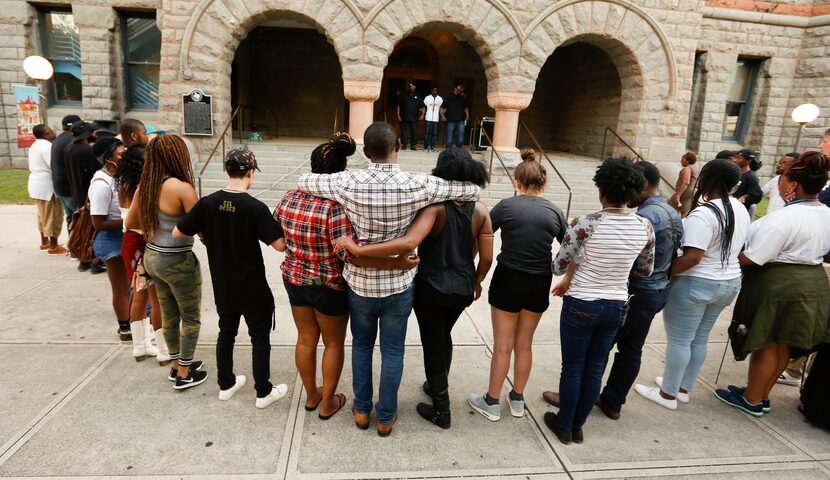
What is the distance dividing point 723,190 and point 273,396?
3259mm

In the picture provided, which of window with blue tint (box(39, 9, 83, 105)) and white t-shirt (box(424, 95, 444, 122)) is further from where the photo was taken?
window with blue tint (box(39, 9, 83, 105))

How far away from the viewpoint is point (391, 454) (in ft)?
8.45

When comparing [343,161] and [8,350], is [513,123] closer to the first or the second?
[343,161]

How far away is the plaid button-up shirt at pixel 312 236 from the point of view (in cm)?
245

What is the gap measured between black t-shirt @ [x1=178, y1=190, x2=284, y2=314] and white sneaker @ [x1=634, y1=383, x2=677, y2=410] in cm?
283

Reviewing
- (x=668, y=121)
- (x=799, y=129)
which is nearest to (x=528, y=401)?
(x=668, y=121)

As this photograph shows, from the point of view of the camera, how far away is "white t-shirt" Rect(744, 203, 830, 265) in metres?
2.85

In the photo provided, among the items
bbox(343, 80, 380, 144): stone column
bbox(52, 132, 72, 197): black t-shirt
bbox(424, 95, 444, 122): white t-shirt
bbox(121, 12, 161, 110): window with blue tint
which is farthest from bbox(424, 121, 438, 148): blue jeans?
bbox(52, 132, 72, 197): black t-shirt

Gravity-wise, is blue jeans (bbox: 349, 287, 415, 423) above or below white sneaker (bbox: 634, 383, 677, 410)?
above

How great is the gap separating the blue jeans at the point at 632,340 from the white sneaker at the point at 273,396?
88.1 inches

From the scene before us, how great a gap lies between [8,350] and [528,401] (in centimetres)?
407

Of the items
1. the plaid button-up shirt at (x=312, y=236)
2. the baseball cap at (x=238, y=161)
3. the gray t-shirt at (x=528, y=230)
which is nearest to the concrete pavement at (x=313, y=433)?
the plaid button-up shirt at (x=312, y=236)

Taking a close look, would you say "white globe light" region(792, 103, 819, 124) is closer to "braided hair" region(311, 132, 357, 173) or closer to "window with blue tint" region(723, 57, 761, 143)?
"window with blue tint" region(723, 57, 761, 143)

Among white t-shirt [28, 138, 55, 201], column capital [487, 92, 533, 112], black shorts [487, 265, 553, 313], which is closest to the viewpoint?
black shorts [487, 265, 553, 313]
